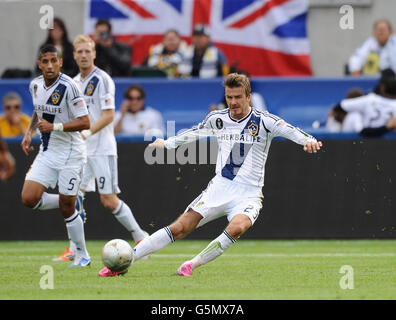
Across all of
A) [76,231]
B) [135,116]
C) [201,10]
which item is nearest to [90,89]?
[76,231]

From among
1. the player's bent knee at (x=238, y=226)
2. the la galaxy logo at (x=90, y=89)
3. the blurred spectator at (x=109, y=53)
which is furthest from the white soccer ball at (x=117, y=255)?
the blurred spectator at (x=109, y=53)

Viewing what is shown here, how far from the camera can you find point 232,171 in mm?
9336

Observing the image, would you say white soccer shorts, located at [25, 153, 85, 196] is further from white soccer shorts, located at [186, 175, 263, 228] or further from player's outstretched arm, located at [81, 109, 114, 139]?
white soccer shorts, located at [186, 175, 263, 228]

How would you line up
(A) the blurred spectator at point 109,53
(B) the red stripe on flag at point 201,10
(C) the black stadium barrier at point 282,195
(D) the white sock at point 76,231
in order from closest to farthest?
(D) the white sock at point 76,231 < (C) the black stadium barrier at point 282,195 < (A) the blurred spectator at point 109,53 < (B) the red stripe on flag at point 201,10

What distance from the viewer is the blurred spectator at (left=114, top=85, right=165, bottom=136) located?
46.4 ft

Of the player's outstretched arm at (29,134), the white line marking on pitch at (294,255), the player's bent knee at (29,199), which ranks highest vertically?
the player's outstretched arm at (29,134)

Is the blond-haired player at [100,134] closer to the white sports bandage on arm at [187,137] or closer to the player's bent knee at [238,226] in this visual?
the white sports bandage on arm at [187,137]

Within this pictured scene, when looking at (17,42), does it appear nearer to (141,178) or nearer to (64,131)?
(141,178)

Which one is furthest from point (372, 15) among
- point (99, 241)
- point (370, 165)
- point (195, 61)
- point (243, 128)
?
point (243, 128)

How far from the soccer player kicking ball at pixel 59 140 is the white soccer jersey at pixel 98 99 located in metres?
0.92

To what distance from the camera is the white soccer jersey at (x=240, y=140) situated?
9.29 m

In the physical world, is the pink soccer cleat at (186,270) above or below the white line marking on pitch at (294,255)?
above

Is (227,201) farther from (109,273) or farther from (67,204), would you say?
(67,204)

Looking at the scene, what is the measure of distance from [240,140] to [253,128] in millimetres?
168
